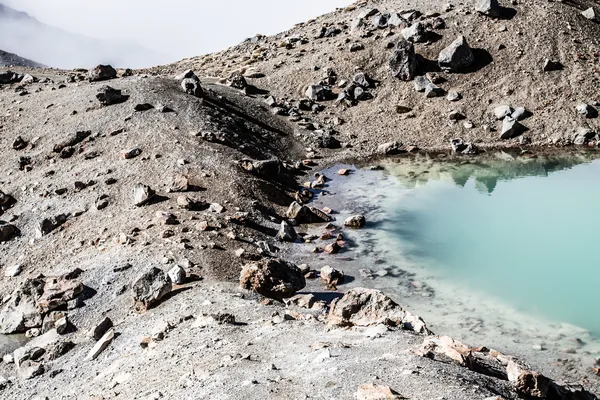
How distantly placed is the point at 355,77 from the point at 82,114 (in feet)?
54.2

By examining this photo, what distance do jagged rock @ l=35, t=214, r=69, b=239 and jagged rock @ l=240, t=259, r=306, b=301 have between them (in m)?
8.47

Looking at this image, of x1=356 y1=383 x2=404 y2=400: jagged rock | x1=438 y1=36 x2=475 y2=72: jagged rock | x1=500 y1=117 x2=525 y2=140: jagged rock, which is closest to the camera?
x1=356 y1=383 x2=404 y2=400: jagged rock

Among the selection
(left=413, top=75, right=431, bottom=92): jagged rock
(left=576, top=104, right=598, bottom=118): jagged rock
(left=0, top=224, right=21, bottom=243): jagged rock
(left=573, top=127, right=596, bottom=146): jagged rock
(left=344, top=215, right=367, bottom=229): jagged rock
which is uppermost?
(left=413, top=75, right=431, bottom=92): jagged rock

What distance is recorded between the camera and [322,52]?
126 ft

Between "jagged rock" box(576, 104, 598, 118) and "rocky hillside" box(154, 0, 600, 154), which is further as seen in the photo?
"rocky hillside" box(154, 0, 600, 154)

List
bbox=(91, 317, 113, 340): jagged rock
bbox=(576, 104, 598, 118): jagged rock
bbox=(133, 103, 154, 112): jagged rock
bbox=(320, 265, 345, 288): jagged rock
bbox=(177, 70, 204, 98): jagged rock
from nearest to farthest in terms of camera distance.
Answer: bbox=(91, 317, 113, 340): jagged rock → bbox=(320, 265, 345, 288): jagged rock → bbox=(133, 103, 154, 112): jagged rock → bbox=(177, 70, 204, 98): jagged rock → bbox=(576, 104, 598, 118): jagged rock

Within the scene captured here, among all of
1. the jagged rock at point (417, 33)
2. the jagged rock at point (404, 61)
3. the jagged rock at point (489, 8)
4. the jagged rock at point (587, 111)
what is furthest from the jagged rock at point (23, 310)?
the jagged rock at point (489, 8)

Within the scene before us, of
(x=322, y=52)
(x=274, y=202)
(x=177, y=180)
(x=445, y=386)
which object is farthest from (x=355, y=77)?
(x=445, y=386)

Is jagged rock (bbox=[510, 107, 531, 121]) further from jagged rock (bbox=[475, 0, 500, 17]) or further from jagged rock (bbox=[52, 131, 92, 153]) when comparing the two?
jagged rock (bbox=[52, 131, 92, 153])

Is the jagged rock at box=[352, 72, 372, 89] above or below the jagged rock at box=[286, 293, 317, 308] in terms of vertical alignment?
above

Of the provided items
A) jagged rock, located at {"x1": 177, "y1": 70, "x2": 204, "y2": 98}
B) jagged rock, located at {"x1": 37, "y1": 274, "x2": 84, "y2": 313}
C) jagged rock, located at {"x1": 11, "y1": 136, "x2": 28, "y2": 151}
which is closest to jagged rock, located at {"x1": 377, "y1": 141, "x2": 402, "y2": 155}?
jagged rock, located at {"x1": 177, "y1": 70, "x2": 204, "y2": 98}

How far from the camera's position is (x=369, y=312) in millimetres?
12922

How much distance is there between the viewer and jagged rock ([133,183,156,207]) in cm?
2042

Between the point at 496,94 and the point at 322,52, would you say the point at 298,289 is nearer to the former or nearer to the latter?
the point at 496,94
